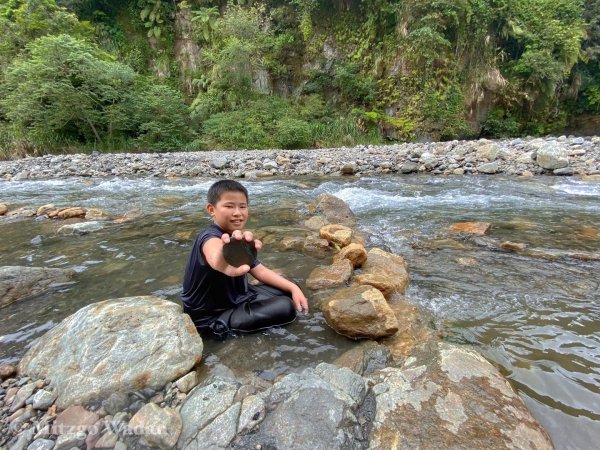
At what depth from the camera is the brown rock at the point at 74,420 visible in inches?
58.4

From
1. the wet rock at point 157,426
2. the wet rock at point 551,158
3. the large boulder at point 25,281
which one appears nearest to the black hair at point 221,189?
the wet rock at point 157,426

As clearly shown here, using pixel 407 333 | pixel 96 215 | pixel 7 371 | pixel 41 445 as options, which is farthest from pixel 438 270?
pixel 96 215

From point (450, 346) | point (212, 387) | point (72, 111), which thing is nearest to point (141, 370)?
point (212, 387)

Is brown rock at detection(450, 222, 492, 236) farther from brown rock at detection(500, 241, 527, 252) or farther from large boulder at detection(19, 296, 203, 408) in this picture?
large boulder at detection(19, 296, 203, 408)

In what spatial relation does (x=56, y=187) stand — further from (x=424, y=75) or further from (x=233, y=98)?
(x=424, y=75)

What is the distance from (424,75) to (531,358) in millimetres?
16427

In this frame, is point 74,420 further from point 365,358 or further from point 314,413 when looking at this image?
point 365,358

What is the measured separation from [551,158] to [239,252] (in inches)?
390

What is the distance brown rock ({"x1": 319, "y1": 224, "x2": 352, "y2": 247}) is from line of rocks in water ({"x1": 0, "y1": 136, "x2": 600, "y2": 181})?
5.77 m

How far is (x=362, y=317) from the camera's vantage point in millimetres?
2201

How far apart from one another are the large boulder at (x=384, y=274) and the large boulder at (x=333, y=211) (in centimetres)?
175

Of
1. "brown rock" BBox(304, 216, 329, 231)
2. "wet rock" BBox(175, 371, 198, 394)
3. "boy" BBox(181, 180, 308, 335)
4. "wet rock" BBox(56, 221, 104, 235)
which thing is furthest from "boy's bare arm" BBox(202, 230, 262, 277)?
"wet rock" BBox(56, 221, 104, 235)

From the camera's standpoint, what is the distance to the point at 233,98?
1734 centimetres

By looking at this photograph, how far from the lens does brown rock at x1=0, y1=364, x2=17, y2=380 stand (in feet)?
6.11
